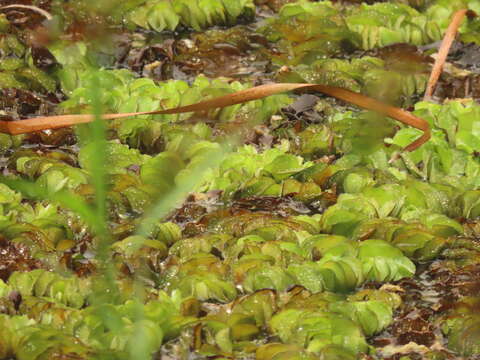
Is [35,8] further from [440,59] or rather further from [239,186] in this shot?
[440,59]

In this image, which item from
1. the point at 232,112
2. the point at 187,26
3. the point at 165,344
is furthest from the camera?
the point at 187,26

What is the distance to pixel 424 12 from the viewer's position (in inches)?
198

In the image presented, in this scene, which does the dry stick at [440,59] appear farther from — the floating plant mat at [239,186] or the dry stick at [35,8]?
the dry stick at [35,8]

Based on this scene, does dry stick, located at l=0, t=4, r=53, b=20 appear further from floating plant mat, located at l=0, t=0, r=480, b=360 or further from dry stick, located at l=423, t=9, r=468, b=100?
dry stick, located at l=423, t=9, r=468, b=100

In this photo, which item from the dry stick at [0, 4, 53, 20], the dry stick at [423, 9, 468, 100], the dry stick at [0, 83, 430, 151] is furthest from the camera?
the dry stick at [0, 4, 53, 20]

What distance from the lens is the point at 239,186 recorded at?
11.5ft

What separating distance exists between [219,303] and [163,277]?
0.62 ft

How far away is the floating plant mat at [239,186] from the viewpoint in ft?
8.80

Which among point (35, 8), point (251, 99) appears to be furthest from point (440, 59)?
point (35, 8)

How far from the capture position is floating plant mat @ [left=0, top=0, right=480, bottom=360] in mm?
2684

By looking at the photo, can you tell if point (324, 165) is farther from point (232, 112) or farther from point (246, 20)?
point (246, 20)

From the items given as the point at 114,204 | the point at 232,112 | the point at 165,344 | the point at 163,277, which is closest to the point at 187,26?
the point at 232,112

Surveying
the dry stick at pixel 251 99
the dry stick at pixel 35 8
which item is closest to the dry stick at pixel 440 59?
the dry stick at pixel 251 99

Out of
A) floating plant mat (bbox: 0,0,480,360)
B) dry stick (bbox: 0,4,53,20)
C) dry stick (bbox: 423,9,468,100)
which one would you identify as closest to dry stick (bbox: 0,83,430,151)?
floating plant mat (bbox: 0,0,480,360)
